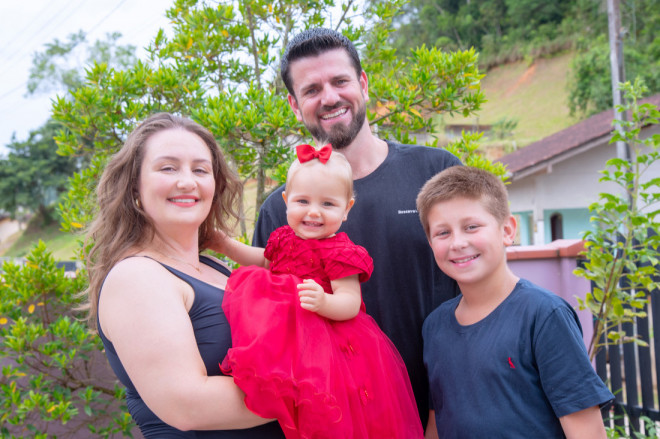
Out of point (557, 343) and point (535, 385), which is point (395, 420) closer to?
point (535, 385)

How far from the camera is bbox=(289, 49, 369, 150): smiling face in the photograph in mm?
2250

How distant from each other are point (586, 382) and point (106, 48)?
37.3 meters

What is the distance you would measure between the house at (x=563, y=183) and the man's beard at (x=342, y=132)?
1025 cm

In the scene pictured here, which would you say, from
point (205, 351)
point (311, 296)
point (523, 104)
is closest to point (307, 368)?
point (311, 296)

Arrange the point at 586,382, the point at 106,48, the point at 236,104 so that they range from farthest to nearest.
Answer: the point at 106,48
the point at 236,104
the point at 586,382

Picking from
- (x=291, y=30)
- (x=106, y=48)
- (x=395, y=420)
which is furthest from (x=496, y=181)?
(x=106, y=48)

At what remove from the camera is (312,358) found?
151 centimetres

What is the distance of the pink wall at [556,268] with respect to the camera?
3912 mm

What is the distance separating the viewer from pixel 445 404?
5.67 ft

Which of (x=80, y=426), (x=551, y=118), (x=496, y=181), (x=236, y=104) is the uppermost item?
(x=551, y=118)

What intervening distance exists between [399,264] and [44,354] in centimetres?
226

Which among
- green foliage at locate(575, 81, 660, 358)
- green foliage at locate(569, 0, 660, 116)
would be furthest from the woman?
green foliage at locate(569, 0, 660, 116)

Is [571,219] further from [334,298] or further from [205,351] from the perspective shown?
[205,351]

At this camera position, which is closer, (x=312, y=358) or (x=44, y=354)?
(x=312, y=358)
